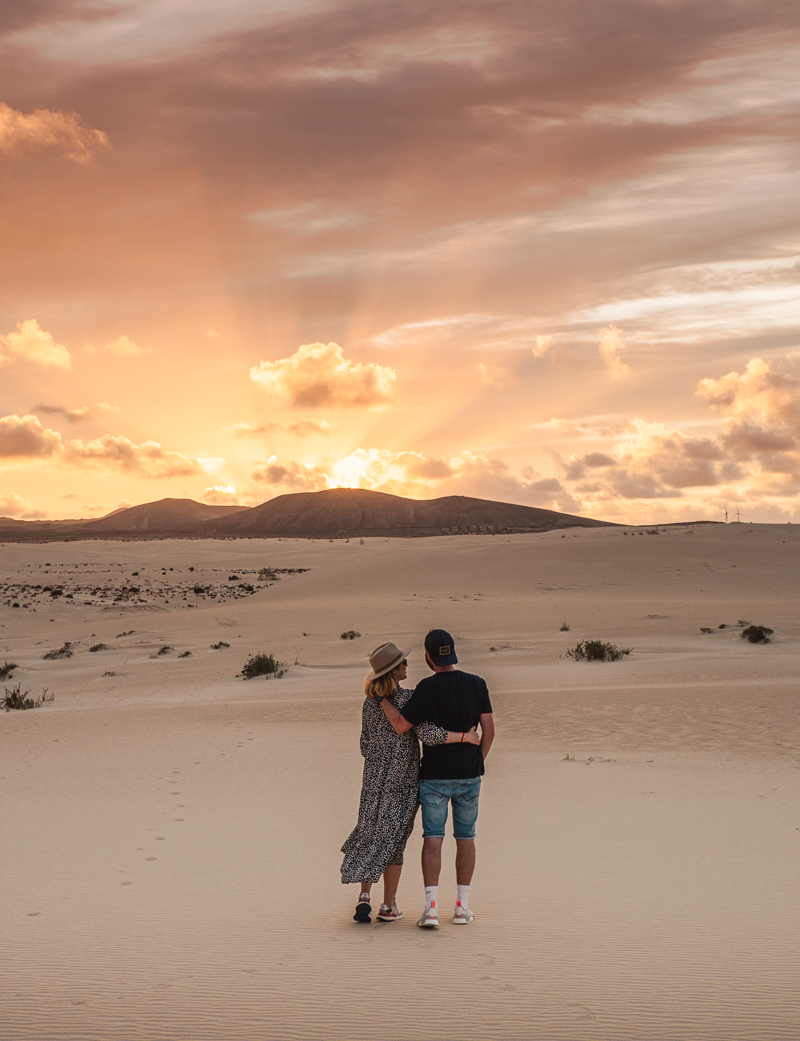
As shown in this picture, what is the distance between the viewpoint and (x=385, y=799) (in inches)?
212

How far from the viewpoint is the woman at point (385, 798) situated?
534 centimetres

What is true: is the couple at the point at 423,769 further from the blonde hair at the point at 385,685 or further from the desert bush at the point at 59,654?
the desert bush at the point at 59,654

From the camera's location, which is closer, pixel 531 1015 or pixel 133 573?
pixel 531 1015

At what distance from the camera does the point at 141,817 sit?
27.0 feet

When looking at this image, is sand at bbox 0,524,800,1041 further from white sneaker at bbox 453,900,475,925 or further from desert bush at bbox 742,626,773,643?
desert bush at bbox 742,626,773,643

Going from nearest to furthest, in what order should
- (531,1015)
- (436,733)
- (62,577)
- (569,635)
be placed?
(531,1015) < (436,733) < (569,635) < (62,577)

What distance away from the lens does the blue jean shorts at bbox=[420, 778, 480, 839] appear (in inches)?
206

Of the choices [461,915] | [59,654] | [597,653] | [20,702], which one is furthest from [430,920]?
[59,654]

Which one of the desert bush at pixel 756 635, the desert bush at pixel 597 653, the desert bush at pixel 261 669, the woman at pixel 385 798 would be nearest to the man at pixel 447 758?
the woman at pixel 385 798

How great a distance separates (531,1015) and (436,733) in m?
1.58

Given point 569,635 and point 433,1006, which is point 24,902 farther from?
point 569,635

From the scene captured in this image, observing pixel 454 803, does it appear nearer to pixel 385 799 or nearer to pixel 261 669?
pixel 385 799

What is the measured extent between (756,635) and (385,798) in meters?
16.4

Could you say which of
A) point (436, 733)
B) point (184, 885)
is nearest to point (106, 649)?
point (184, 885)
